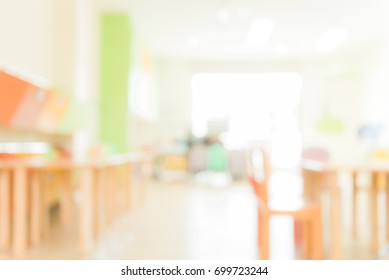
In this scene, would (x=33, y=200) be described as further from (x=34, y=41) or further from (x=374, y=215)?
(x=374, y=215)

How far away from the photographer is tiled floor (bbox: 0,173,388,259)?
6.44 ft

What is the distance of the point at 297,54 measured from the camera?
6957mm

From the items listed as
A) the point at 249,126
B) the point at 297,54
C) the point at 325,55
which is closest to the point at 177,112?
the point at 249,126

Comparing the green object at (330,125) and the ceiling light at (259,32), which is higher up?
the ceiling light at (259,32)

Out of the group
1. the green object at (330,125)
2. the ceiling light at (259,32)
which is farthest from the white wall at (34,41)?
the green object at (330,125)

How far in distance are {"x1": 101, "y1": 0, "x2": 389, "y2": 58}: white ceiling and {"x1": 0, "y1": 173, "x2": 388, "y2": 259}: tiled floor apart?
5.13 feet

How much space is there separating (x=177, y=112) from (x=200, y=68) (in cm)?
111

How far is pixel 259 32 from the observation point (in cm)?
509

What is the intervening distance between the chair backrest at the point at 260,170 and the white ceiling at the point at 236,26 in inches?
41.9

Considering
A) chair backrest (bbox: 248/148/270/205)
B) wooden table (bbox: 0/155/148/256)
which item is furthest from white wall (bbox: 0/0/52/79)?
chair backrest (bbox: 248/148/270/205)

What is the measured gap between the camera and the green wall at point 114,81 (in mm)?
4898

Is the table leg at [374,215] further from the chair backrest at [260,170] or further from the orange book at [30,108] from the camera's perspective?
the orange book at [30,108]

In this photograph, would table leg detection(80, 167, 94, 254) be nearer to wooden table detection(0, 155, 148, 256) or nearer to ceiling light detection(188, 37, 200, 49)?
wooden table detection(0, 155, 148, 256)

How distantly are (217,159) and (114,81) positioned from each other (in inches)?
92.7
